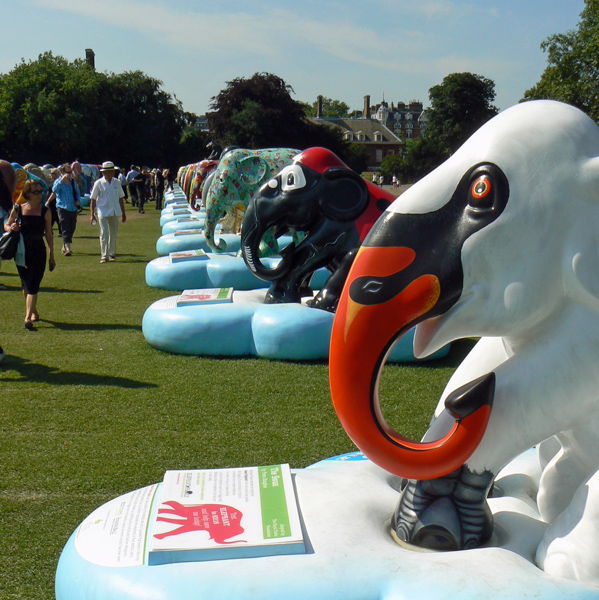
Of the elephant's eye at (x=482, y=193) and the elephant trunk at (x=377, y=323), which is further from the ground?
the elephant's eye at (x=482, y=193)

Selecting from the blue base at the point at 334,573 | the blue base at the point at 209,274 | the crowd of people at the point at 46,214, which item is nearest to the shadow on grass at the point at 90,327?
the crowd of people at the point at 46,214

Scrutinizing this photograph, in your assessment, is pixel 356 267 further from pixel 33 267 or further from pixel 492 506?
pixel 33 267

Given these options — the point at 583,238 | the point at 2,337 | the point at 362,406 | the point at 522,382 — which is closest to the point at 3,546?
the point at 362,406

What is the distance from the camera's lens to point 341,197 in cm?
585

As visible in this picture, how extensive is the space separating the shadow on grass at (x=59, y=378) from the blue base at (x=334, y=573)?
2.93m

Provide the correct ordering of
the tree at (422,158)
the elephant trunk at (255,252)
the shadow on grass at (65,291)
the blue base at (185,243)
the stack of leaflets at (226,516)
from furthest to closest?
the tree at (422,158) → the blue base at (185,243) → the shadow on grass at (65,291) → the elephant trunk at (255,252) → the stack of leaflets at (226,516)

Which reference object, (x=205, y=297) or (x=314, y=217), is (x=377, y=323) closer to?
(x=314, y=217)

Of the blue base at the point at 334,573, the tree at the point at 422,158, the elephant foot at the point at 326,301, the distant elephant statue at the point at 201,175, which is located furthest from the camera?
the tree at the point at 422,158

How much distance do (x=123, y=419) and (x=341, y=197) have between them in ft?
8.43

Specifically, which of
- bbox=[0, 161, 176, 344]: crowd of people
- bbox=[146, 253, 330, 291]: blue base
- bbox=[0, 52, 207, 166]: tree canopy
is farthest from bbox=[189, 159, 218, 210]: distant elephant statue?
bbox=[0, 52, 207, 166]: tree canopy

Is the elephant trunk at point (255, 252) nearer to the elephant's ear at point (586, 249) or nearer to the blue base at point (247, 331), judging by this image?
A: the blue base at point (247, 331)

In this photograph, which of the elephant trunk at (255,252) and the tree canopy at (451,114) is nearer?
the elephant trunk at (255,252)

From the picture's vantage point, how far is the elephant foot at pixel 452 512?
7.08 feet

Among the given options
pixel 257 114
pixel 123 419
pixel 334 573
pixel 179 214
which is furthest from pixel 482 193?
pixel 257 114
